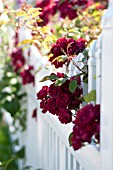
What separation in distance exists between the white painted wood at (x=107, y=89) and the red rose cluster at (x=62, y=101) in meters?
0.32

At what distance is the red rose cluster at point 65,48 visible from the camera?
2276 millimetres

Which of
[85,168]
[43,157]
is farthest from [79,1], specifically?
[85,168]

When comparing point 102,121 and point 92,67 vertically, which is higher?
point 92,67

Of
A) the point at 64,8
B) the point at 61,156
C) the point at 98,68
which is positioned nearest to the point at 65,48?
the point at 98,68

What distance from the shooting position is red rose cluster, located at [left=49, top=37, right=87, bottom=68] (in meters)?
2.28

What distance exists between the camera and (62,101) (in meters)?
2.03

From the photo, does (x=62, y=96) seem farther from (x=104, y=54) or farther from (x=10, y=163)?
(x=10, y=163)

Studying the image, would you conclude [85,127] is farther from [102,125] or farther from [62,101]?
[62,101]

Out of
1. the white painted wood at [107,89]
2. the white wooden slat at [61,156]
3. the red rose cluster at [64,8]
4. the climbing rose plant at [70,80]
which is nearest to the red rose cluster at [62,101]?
the climbing rose plant at [70,80]

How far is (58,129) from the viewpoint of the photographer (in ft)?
8.59

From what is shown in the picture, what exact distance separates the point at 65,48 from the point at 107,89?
641mm

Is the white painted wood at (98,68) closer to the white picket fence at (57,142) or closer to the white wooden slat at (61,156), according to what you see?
the white picket fence at (57,142)

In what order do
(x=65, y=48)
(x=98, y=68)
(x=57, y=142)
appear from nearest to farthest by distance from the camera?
(x=98, y=68) < (x=65, y=48) < (x=57, y=142)

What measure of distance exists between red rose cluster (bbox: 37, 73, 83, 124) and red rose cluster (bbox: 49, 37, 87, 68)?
20 cm
